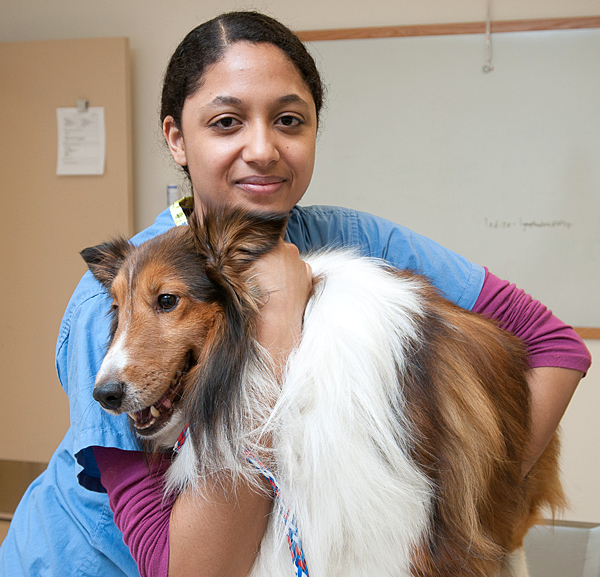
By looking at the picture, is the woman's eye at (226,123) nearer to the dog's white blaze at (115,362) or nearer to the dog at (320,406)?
the dog at (320,406)

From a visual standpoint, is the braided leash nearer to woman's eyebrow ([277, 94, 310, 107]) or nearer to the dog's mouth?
the dog's mouth

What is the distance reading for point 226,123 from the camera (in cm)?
111

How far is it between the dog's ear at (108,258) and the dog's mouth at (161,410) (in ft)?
0.92

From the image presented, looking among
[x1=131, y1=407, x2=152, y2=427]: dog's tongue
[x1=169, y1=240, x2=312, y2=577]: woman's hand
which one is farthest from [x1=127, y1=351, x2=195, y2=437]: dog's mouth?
[x1=169, y1=240, x2=312, y2=577]: woman's hand

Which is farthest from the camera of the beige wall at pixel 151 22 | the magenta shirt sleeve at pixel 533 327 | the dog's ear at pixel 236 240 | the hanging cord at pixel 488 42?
the beige wall at pixel 151 22

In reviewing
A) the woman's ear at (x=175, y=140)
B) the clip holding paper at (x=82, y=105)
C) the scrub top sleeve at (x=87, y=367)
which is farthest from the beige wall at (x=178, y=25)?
the scrub top sleeve at (x=87, y=367)

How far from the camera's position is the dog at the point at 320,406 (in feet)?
2.84

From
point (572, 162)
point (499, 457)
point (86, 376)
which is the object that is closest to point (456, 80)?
point (572, 162)

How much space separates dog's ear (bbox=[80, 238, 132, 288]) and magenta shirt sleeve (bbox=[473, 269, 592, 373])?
828 millimetres

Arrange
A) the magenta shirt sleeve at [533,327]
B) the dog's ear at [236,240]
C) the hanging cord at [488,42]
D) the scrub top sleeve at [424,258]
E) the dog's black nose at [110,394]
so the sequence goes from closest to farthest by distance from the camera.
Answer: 1. the dog's black nose at [110,394]
2. the dog's ear at [236,240]
3. the magenta shirt sleeve at [533,327]
4. the scrub top sleeve at [424,258]
5. the hanging cord at [488,42]

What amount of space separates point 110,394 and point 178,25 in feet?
9.00

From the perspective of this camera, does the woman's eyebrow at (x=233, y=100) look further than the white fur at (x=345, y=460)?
Yes

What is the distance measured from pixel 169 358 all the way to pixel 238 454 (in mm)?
196

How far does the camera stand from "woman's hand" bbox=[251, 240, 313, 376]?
920 millimetres
